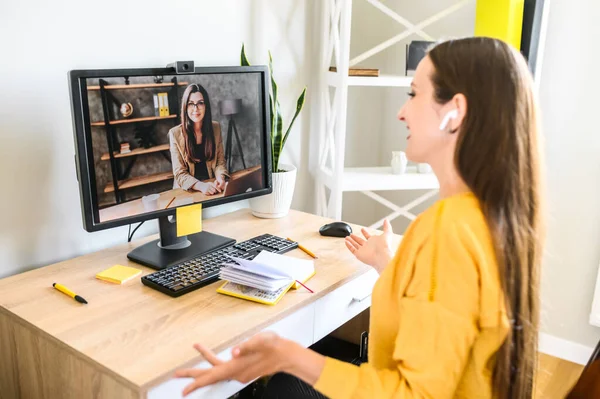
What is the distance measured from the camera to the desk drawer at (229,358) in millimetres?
1023

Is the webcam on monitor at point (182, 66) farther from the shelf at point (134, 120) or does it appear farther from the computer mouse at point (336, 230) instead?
the computer mouse at point (336, 230)

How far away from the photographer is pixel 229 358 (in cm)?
115

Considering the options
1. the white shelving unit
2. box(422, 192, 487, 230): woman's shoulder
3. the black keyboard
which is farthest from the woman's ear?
the white shelving unit

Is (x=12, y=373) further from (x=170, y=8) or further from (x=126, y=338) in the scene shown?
(x=170, y=8)

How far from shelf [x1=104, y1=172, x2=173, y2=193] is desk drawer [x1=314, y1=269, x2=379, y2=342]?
0.51 m

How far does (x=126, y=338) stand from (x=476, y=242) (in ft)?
2.27

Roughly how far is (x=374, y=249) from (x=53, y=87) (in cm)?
93

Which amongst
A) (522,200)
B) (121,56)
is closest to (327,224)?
(121,56)

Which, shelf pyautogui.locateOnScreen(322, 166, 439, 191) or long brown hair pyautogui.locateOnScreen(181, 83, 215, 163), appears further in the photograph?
shelf pyautogui.locateOnScreen(322, 166, 439, 191)

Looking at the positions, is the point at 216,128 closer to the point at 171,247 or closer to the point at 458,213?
the point at 171,247

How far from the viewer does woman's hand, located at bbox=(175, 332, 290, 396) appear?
37.4 inches

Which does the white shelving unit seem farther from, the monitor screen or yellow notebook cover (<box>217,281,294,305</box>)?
yellow notebook cover (<box>217,281,294,305</box>)

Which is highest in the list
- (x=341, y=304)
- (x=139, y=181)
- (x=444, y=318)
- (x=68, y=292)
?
(x=139, y=181)

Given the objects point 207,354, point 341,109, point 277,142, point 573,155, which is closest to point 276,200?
point 277,142
